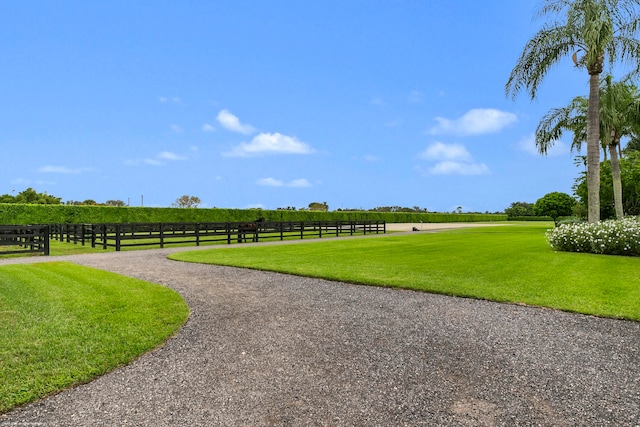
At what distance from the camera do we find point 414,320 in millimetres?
5391

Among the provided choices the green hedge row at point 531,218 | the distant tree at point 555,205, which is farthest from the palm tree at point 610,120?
→ the green hedge row at point 531,218

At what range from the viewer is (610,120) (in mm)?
21453

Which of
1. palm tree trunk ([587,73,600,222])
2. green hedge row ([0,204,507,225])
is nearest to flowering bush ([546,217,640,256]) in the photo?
palm tree trunk ([587,73,600,222])

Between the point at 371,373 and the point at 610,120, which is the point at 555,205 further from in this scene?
the point at 371,373

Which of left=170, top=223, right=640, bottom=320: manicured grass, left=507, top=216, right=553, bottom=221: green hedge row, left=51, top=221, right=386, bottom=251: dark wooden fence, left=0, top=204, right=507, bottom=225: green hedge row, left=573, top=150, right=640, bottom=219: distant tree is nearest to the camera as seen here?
left=170, top=223, right=640, bottom=320: manicured grass

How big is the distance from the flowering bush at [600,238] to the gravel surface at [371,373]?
932cm

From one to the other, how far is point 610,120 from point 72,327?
89.2ft

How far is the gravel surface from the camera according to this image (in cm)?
295

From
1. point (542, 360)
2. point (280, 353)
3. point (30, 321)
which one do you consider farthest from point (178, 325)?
point (542, 360)

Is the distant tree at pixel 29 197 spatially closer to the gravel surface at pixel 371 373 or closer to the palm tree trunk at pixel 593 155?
the gravel surface at pixel 371 373

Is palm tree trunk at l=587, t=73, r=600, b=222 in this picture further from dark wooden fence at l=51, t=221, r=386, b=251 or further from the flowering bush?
dark wooden fence at l=51, t=221, r=386, b=251

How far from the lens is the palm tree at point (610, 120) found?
20438mm

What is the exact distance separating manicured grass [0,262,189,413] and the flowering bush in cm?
1408

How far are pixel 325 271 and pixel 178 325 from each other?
4.80 metres
